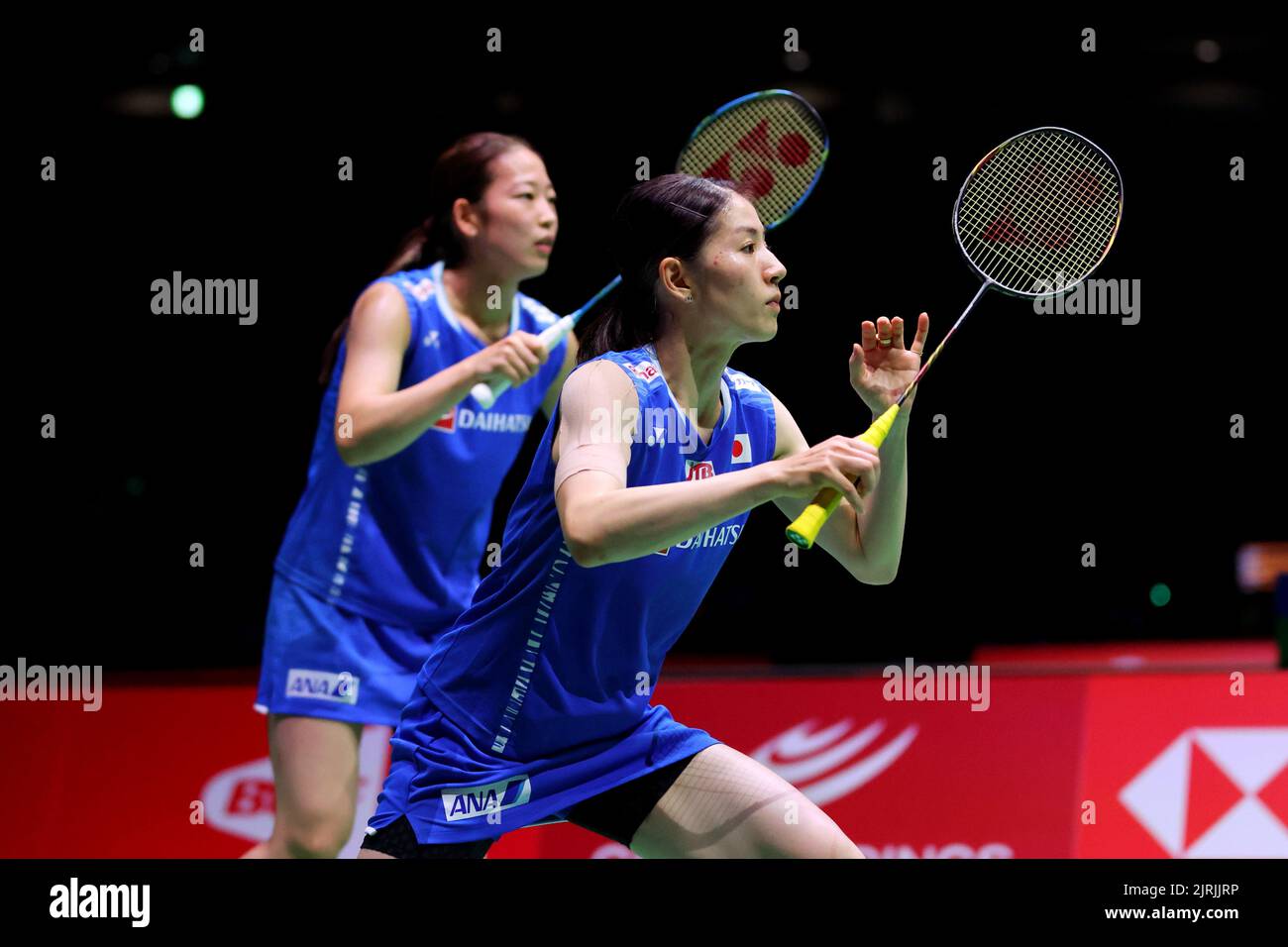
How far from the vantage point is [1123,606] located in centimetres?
711

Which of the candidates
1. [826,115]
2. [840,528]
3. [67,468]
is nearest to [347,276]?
[67,468]

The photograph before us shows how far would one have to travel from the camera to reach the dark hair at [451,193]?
4238 mm

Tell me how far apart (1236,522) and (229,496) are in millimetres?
4535

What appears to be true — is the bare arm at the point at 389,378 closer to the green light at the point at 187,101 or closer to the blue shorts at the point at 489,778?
the blue shorts at the point at 489,778

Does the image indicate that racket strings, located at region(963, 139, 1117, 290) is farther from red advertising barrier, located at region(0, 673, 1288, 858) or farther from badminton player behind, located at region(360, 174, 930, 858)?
red advertising barrier, located at region(0, 673, 1288, 858)

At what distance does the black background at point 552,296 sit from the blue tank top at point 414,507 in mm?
2119

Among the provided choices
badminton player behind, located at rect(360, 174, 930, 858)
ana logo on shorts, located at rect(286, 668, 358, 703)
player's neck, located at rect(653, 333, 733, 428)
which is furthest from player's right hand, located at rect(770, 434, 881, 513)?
ana logo on shorts, located at rect(286, 668, 358, 703)

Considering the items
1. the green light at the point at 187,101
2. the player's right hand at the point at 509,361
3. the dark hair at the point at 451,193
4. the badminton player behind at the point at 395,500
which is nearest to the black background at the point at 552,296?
the green light at the point at 187,101

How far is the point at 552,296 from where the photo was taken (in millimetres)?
6398

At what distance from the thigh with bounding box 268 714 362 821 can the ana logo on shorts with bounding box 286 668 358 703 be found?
0.05 metres

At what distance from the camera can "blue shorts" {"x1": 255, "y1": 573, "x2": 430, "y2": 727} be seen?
13.1 feet

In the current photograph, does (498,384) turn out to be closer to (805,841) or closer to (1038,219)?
(1038,219)

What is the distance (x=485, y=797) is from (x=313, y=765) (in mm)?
1160

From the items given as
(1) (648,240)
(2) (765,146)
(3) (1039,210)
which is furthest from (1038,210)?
(1) (648,240)
